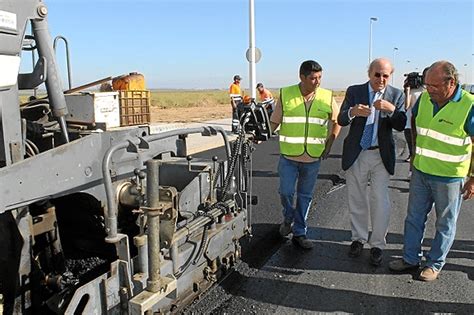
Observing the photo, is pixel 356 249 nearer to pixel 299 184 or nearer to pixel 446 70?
pixel 299 184

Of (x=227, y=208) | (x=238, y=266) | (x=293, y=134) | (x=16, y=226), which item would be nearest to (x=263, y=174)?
(x=293, y=134)

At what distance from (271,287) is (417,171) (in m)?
1.71

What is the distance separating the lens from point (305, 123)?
187 inches

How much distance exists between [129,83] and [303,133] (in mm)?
1922

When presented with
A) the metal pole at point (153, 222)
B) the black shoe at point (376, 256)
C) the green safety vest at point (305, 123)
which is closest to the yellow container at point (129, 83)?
the metal pole at point (153, 222)

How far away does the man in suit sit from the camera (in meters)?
4.34

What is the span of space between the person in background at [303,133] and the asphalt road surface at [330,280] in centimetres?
38

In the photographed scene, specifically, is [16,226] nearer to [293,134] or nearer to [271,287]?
[271,287]

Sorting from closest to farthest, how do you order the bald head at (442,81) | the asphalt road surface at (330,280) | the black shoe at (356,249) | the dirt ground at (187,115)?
the asphalt road surface at (330,280)
the bald head at (442,81)
the black shoe at (356,249)
the dirt ground at (187,115)

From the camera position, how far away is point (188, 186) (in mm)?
3418

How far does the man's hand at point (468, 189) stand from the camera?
3888mm

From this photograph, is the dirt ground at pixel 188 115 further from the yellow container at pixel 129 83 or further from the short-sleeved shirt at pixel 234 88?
the yellow container at pixel 129 83

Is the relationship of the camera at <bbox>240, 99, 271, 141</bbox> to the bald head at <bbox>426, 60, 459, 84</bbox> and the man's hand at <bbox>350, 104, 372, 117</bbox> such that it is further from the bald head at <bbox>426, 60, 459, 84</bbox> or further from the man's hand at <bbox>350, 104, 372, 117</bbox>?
the bald head at <bbox>426, 60, 459, 84</bbox>

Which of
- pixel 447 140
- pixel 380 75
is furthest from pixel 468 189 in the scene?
pixel 380 75
